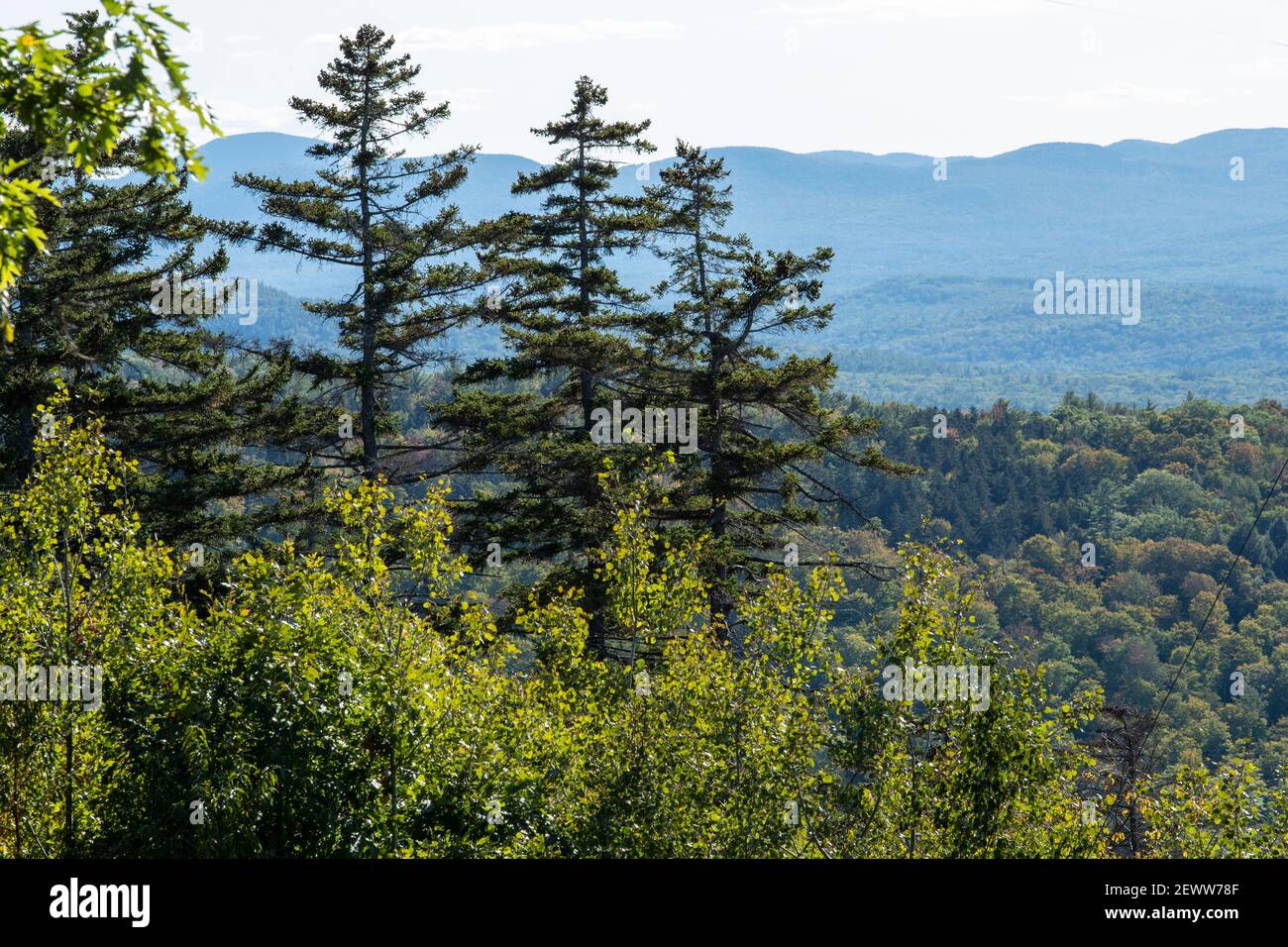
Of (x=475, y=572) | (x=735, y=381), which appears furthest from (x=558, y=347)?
(x=475, y=572)

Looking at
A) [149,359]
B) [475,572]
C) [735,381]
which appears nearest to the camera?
[475,572]

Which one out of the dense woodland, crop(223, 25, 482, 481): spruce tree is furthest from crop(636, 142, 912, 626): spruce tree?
crop(223, 25, 482, 481): spruce tree

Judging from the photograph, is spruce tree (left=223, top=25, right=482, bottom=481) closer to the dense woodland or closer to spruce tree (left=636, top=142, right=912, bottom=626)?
the dense woodland

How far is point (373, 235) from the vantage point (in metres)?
25.0

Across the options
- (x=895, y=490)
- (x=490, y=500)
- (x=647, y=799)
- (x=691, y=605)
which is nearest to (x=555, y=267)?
(x=490, y=500)

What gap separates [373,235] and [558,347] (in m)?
4.57

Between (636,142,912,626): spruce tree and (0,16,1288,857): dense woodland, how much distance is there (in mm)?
85

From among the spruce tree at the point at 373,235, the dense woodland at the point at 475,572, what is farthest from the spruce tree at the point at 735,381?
the spruce tree at the point at 373,235

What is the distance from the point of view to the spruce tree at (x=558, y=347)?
2438 cm

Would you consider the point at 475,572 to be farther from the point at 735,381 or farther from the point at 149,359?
the point at 149,359

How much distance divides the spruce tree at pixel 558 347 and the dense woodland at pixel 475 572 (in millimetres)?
90

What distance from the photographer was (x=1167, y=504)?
103 metres
